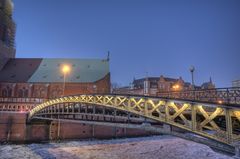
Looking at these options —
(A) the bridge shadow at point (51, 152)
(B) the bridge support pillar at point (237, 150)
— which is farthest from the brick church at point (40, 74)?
(B) the bridge support pillar at point (237, 150)

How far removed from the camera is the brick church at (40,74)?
1900 inches

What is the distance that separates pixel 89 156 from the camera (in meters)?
21.3

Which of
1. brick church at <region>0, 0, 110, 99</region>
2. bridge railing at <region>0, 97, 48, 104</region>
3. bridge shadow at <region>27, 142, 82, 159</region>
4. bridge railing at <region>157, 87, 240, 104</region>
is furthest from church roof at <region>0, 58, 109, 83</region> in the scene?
bridge railing at <region>157, 87, 240, 104</region>

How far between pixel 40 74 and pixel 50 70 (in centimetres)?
289

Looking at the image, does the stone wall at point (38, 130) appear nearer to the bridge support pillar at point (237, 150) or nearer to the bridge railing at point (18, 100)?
the bridge railing at point (18, 100)

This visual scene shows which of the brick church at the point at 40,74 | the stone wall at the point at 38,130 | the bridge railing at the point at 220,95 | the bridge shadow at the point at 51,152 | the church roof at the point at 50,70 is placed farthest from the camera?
the church roof at the point at 50,70

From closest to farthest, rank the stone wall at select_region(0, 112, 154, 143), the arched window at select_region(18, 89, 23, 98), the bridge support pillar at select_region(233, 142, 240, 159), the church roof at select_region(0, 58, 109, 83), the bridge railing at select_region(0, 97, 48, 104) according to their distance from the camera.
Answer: the bridge support pillar at select_region(233, 142, 240, 159)
the stone wall at select_region(0, 112, 154, 143)
the bridge railing at select_region(0, 97, 48, 104)
the arched window at select_region(18, 89, 23, 98)
the church roof at select_region(0, 58, 109, 83)

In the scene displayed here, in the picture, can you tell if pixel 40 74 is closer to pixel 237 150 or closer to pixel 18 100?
pixel 18 100

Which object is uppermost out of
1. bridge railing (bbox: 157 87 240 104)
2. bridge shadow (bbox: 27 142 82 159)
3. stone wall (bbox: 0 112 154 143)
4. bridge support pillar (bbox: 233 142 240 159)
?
bridge railing (bbox: 157 87 240 104)

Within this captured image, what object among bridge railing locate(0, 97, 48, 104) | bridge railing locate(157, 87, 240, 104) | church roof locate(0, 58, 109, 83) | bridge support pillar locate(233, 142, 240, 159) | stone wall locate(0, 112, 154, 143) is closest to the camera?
bridge support pillar locate(233, 142, 240, 159)

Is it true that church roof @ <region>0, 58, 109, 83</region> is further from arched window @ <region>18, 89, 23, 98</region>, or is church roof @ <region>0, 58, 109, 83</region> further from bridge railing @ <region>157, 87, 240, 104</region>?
bridge railing @ <region>157, 87, 240, 104</region>

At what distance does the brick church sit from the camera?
1900 inches

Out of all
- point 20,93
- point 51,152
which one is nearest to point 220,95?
point 51,152

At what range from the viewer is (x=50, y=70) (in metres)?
52.9
